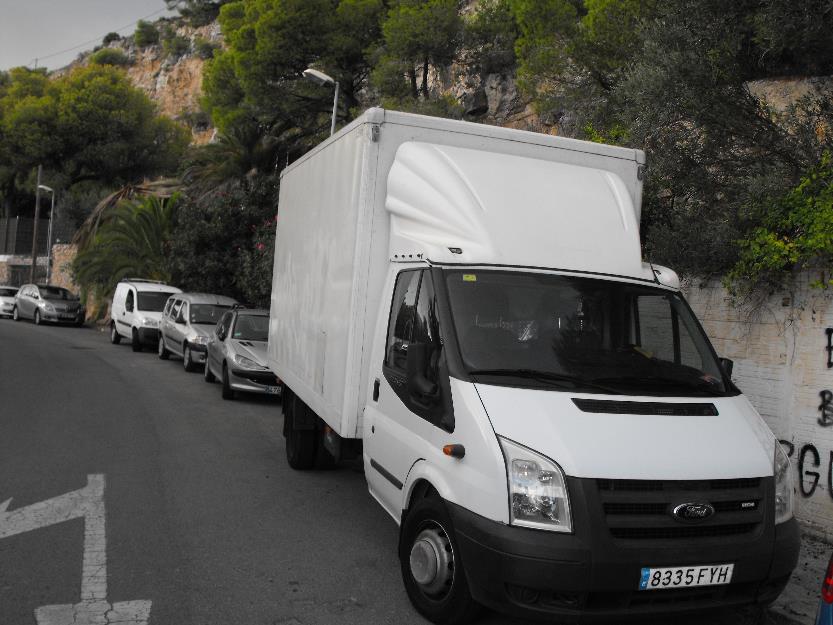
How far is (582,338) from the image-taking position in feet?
14.8

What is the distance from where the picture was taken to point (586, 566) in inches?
137

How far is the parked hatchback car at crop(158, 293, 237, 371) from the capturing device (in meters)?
16.0

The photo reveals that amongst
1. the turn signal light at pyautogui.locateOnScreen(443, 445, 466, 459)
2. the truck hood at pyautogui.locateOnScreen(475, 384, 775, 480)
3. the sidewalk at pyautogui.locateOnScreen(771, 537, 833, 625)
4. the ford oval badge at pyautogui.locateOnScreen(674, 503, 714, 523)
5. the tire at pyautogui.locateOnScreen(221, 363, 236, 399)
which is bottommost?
the tire at pyautogui.locateOnScreen(221, 363, 236, 399)

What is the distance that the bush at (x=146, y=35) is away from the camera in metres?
96.8

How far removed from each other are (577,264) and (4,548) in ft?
13.4

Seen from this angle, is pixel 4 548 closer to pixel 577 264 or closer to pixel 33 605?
pixel 33 605

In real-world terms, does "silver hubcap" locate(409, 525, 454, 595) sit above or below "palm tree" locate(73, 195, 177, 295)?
below

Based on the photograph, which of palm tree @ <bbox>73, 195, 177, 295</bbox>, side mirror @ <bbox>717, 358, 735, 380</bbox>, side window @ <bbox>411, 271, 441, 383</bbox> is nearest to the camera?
side window @ <bbox>411, 271, 441, 383</bbox>

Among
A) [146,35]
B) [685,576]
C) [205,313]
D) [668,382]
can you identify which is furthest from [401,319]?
[146,35]

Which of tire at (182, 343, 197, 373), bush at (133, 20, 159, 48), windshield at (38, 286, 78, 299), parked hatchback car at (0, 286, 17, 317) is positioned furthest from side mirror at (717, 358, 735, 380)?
bush at (133, 20, 159, 48)

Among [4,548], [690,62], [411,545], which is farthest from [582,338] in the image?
[690,62]

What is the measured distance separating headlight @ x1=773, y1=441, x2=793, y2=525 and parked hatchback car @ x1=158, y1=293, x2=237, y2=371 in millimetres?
13124

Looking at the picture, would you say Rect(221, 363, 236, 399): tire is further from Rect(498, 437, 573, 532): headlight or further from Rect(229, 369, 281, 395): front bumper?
Rect(498, 437, 573, 532): headlight

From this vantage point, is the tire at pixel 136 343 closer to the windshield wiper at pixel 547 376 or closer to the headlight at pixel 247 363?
the headlight at pixel 247 363
